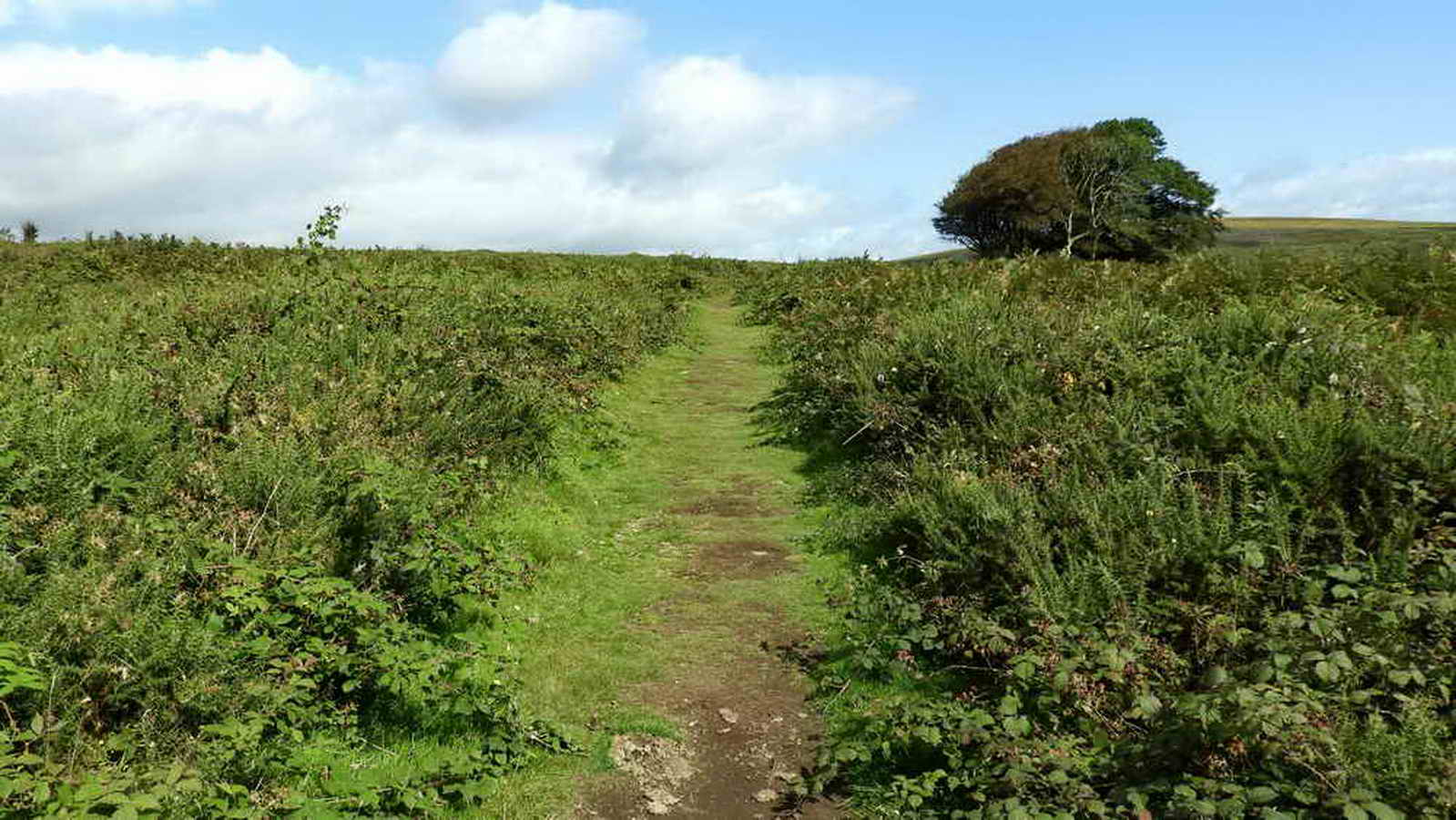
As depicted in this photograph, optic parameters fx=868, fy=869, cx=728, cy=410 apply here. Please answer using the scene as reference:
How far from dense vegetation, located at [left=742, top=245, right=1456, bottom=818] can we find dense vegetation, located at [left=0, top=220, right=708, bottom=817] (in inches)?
94.1

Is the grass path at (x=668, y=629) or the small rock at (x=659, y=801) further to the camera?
the grass path at (x=668, y=629)

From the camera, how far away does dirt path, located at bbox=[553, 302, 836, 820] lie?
4.55 m

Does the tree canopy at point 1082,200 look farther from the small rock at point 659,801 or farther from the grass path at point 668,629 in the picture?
the small rock at point 659,801

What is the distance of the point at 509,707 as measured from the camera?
15.9 ft

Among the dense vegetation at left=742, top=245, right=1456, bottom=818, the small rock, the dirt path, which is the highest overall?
the dense vegetation at left=742, top=245, right=1456, bottom=818

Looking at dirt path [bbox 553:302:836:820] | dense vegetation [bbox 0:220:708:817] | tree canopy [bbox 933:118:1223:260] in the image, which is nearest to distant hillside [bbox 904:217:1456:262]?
tree canopy [bbox 933:118:1223:260]

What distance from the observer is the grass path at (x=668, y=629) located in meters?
4.58

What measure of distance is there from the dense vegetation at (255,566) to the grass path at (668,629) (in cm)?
36

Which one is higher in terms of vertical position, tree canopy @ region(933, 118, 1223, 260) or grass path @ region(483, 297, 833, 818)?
tree canopy @ region(933, 118, 1223, 260)

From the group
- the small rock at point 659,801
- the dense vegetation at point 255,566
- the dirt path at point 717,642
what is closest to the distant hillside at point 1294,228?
the dirt path at point 717,642

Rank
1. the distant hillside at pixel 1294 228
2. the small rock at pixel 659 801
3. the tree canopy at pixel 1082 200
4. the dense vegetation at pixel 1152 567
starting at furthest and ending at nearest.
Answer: the distant hillside at pixel 1294 228 → the tree canopy at pixel 1082 200 → the small rock at pixel 659 801 → the dense vegetation at pixel 1152 567

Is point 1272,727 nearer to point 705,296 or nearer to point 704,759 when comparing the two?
point 704,759

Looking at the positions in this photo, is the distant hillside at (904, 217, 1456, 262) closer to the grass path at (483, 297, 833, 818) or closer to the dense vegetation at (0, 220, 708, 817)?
the grass path at (483, 297, 833, 818)

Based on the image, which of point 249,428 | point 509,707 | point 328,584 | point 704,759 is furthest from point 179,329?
point 704,759
